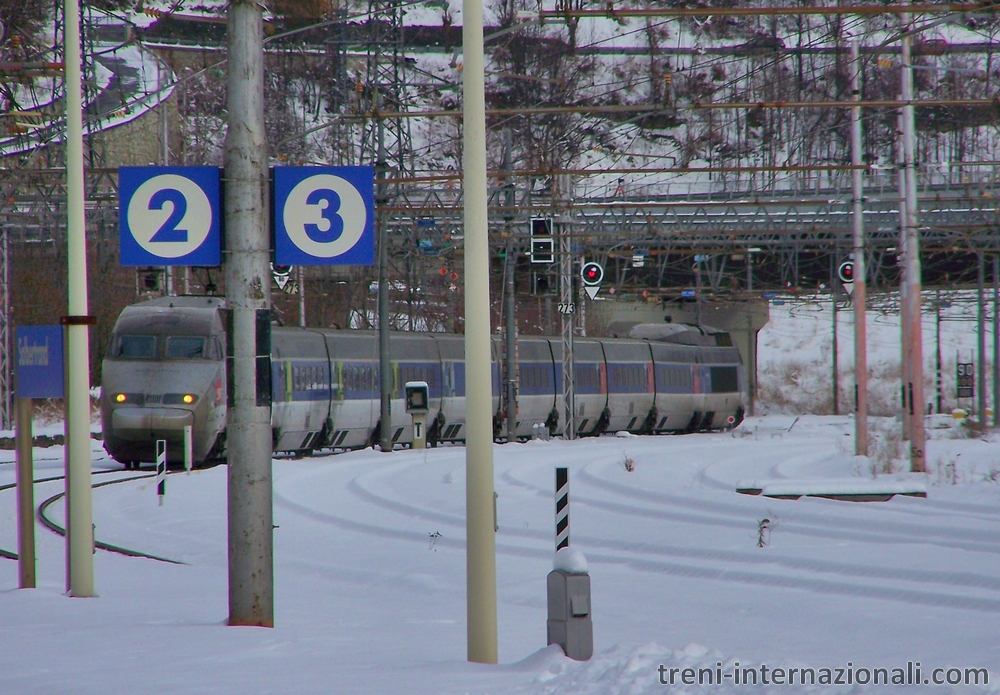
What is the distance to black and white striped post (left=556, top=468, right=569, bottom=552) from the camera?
9.47m

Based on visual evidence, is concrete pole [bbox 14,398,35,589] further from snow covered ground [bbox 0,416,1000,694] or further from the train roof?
the train roof

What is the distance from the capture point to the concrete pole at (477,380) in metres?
7.76

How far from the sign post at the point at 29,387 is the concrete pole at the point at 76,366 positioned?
128mm

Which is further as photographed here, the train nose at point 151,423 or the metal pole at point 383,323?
the metal pole at point 383,323

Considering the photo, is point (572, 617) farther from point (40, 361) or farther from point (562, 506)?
point (40, 361)

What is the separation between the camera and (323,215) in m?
8.43

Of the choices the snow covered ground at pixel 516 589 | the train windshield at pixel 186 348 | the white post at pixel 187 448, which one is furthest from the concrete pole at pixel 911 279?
the train windshield at pixel 186 348

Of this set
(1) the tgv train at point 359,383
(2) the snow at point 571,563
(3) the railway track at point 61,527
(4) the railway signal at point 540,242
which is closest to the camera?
(2) the snow at point 571,563

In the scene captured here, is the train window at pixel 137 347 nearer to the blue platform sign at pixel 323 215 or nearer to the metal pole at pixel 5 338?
the metal pole at pixel 5 338

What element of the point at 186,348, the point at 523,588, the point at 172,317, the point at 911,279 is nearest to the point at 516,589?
the point at 523,588

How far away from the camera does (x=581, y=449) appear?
3272 centimetres

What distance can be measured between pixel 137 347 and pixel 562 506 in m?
18.1

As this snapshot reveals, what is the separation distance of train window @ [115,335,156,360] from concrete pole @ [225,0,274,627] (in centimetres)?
1813

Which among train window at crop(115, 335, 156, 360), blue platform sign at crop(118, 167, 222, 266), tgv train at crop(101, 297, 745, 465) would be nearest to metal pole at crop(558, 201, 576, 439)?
tgv train at crop(101, 297, 745, 465)
